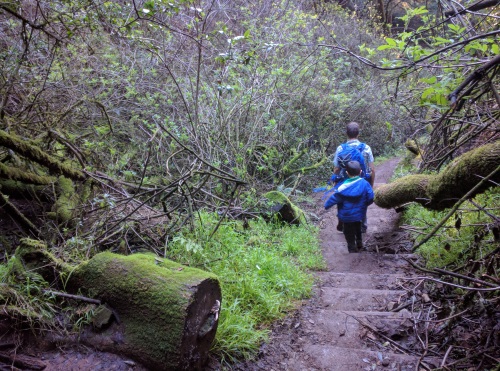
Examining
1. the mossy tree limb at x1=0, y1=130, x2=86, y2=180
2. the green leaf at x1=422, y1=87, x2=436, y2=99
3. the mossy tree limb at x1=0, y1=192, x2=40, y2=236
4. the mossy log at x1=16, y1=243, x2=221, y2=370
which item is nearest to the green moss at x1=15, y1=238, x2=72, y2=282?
the mossy log at x1=16, y1=243, x2=221, y2=370

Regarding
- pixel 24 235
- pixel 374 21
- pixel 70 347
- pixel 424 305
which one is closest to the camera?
pixel 70 347

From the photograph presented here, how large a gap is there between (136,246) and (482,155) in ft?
12.6

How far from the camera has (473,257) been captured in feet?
11.4

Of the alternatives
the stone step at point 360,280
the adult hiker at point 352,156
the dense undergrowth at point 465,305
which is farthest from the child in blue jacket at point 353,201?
the dense undergrowth at point 465,305

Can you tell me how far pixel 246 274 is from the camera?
4305 millimetres

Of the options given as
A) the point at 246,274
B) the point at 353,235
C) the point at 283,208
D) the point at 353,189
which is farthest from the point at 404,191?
the point at 246,274

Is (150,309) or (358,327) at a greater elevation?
(150,309)

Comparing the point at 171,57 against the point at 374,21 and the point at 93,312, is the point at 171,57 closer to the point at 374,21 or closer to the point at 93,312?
the point at 93,312

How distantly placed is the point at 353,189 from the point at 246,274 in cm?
267

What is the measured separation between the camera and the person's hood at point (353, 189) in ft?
19.8

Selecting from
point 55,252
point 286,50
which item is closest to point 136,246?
point 55,252

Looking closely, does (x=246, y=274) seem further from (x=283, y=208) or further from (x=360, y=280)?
(x=283, y=208)

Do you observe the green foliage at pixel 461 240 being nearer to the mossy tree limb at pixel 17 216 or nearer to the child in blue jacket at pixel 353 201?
the child in blue jacket at pixel 353 201

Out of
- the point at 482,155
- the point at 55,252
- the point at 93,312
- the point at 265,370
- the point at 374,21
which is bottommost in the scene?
the point at 265,370
